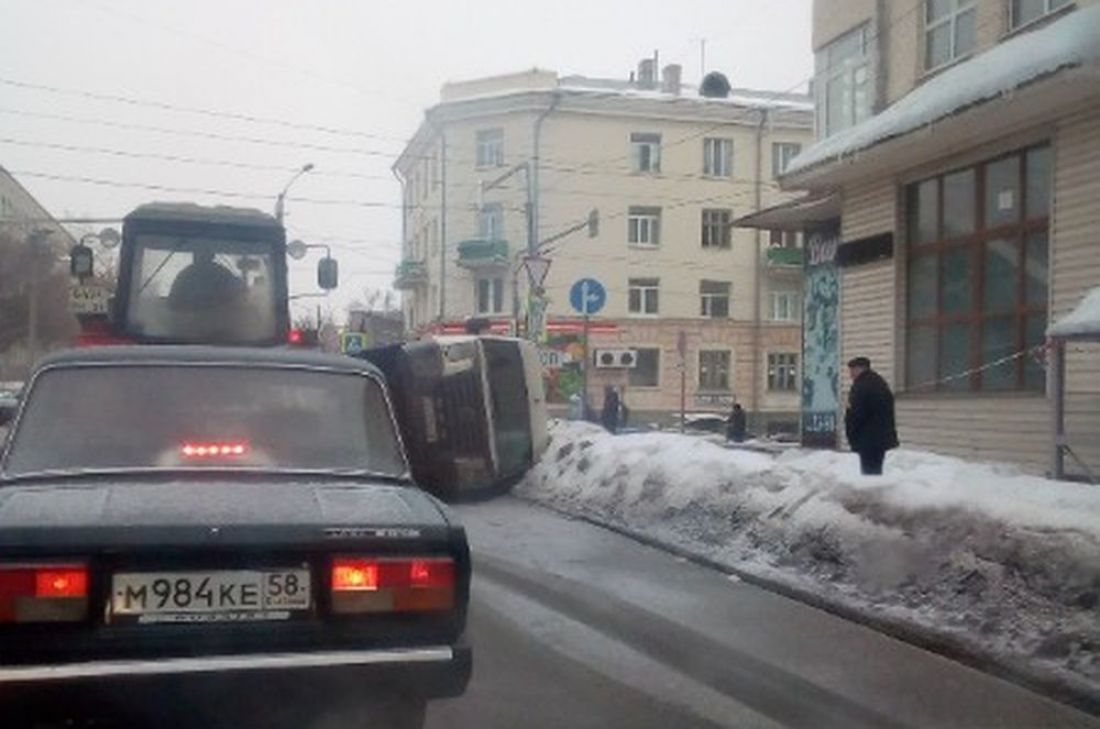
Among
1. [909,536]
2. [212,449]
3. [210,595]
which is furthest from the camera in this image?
[909,536]

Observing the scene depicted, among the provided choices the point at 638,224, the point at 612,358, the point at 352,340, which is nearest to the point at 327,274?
the point at 352,340

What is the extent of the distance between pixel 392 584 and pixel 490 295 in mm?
45280

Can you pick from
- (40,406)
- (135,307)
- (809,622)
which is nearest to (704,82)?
(135,307)

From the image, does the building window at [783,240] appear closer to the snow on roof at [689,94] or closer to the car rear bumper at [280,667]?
the snow on roof at [689,94]

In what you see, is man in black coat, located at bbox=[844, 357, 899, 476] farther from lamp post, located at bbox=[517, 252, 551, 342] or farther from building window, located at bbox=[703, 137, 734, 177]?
building window, located at bbox=[703, 137, 734, 177]

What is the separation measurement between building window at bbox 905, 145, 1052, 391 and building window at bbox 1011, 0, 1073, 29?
5.69 feet

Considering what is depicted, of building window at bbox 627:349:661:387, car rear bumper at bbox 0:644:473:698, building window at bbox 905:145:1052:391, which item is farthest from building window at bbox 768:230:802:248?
car rear bumper at bbox 0:644:473:698

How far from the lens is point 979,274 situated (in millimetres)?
16016

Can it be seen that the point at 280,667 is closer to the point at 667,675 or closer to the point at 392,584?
the point at 392,584

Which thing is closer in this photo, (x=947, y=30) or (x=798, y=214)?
(x=947, y=30)

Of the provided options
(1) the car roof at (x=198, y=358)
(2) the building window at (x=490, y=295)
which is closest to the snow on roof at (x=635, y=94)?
(2) the building window at (x=490, y=295)

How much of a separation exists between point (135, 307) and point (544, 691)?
8383 millimetres

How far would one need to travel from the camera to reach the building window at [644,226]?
49.2m

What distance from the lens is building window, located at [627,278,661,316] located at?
48.8 metres
